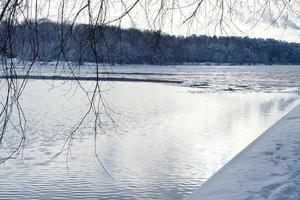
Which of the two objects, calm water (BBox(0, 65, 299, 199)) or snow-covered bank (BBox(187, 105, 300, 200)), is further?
calm water (BBox(0, 65, 299, 199))

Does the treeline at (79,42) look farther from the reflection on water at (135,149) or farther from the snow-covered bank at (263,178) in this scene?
the reflection on water at (135,149)

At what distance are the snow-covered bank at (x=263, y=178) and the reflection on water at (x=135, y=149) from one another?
4.10ft

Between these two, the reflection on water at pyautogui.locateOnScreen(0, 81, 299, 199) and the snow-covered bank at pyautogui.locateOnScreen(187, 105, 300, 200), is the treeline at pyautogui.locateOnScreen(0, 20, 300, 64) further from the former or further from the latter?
the reflection on water at pyautogui.locateOnScreen(0, 81, 299, 199)

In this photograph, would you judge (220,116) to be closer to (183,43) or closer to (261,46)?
(183,43)

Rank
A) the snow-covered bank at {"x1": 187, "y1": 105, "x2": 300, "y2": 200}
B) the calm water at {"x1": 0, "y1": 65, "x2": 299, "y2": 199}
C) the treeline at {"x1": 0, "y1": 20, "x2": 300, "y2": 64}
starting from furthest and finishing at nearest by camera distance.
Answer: the calm water at {"x1": 0, "y1": 65, "x2": 299, "y2": 199}, the snow-covered bank at {"x1": 187, "y1": 105, "x2": 300, "y2": 200}, the treeline at {"x1": 0, "y1": 20, "x2": 300, "y2": 64}

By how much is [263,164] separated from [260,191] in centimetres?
179

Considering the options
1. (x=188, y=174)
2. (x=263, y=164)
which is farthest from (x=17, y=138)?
(x=263, y=164)

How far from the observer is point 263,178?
5.80 metres

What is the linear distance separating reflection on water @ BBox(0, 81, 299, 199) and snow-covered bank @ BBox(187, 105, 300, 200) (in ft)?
4.10

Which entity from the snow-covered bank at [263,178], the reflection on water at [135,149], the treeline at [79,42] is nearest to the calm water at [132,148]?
the reflection on water at [135,149]

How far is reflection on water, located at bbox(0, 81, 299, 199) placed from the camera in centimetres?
791

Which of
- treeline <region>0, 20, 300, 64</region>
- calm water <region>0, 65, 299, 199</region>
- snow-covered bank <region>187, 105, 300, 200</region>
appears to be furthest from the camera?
calm water <region>0, 65, 299, 199</region>

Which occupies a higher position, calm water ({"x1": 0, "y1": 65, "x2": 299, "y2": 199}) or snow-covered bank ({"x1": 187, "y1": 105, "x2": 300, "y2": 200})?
snow-covered bank ({"x1": 187, "y1": 105, "x2": 300, "y2": 200})

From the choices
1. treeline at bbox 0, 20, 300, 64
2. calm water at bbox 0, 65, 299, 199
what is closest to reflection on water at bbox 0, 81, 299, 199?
calm water at bbox 0, 65, 299, 199
